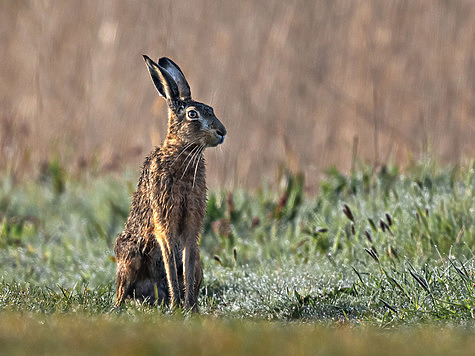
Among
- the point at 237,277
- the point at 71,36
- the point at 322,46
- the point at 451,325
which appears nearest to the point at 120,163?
the point at 71,36

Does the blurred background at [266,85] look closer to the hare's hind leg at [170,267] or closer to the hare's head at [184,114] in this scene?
the hare's head at [184,114]

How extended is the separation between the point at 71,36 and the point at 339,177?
4954mm

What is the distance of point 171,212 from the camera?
5.67 meters

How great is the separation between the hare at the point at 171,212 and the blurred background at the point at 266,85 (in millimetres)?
4472

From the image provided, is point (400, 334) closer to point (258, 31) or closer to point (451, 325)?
point (451, 325)

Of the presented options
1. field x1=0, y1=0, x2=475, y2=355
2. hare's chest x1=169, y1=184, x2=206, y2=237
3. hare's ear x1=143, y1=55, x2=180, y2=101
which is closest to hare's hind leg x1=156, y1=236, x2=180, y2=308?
hare's chest x1=169, y1=184, x2=206, y2=237

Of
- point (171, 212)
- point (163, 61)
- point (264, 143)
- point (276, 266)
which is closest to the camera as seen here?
point (171, 212)

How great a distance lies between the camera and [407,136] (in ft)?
34.5

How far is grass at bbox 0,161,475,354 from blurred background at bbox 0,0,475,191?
707 millimetres

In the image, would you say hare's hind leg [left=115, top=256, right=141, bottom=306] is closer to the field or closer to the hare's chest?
the field

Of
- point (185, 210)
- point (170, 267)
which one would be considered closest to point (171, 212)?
point (185, 210)

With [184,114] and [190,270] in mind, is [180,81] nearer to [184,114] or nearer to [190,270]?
[184,114]

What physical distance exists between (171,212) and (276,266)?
2.03 metres

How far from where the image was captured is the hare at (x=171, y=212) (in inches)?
224
